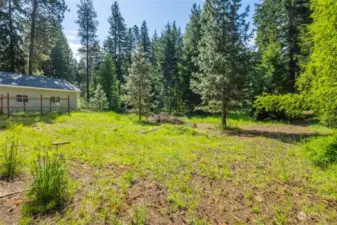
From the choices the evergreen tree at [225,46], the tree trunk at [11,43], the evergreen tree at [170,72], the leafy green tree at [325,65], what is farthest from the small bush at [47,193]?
the tree trunk at [11,43]

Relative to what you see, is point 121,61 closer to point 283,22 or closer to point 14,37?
point 14,37

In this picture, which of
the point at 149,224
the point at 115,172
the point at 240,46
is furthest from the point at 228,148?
the point at 240,46

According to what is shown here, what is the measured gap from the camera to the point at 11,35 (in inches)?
806

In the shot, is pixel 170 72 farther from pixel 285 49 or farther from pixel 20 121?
pixel 20 121

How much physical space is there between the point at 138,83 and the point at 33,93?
924 centimetres

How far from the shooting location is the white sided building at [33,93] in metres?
16.0

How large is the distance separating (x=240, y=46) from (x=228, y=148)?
7.29 m

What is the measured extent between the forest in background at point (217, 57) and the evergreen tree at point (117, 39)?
154 mm

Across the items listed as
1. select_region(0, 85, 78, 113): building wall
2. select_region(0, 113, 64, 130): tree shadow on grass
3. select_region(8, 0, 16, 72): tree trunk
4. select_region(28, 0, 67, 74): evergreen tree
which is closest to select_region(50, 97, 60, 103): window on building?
select_region(0, 85, 78, 113): building wall

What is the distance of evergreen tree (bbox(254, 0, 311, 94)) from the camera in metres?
16.7

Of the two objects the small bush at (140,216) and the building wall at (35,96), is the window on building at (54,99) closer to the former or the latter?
the building wall at (35,96)

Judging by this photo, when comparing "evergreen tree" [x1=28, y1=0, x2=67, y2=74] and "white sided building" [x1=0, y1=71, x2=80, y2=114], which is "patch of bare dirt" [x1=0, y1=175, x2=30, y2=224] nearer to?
"white sided building" [x1=0, y1=71, x2=80, y2=114]

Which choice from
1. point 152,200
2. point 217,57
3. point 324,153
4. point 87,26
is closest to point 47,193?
point 152,200

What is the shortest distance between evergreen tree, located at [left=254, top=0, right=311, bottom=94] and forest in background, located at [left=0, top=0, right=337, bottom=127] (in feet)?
0.25
